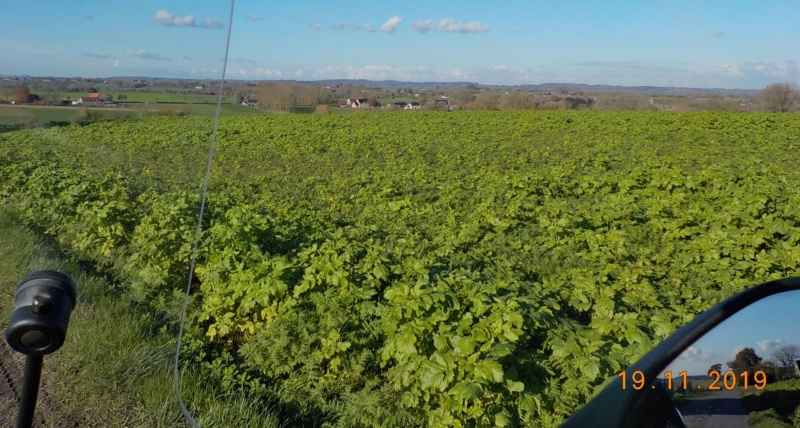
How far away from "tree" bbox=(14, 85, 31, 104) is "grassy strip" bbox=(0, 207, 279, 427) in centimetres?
90

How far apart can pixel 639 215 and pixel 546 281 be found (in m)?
3.06

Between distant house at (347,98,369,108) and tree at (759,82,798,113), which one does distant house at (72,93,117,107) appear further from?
tree at (759,82,798,113)

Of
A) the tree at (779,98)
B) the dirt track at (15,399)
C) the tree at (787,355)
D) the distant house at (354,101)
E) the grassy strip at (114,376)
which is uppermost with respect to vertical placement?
the tree at (779,98)

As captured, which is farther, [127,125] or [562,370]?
[562,370]

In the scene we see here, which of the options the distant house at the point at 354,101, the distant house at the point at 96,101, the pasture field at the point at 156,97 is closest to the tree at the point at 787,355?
the pasture field at the point at 156,97

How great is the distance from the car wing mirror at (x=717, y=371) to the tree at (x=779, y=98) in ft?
146

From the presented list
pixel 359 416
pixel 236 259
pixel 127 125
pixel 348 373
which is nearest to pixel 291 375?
pixel 348 373

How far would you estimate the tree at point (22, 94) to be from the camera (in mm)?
1848

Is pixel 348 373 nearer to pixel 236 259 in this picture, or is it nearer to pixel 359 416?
pixel 359 416

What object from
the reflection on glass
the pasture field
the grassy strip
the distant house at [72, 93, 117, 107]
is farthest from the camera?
the grassy strip

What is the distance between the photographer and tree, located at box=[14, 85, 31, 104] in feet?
6.06

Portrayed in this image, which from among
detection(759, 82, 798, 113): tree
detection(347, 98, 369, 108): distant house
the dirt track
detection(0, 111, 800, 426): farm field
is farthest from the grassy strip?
detection(759, 82, 798, 113): tree

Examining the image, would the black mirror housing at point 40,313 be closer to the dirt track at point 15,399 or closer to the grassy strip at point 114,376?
the grassy strip at point 114,376

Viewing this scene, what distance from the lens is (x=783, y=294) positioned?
1.32 metres
